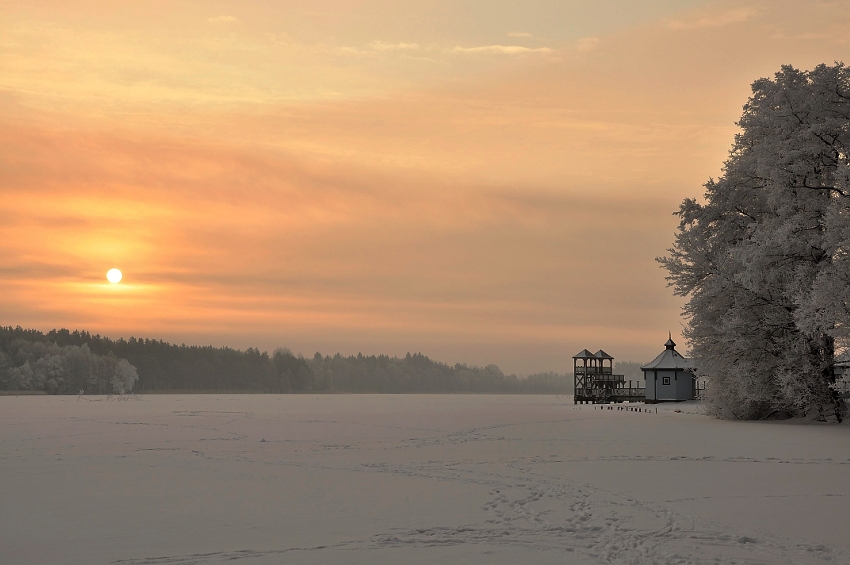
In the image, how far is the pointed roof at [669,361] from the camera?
74.5m

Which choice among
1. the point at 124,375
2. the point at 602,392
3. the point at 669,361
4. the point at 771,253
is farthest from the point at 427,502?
the point at 124,375

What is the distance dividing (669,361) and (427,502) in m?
65.1

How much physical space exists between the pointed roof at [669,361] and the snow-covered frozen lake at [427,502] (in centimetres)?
4751

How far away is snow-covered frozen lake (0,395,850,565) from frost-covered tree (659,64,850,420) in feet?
34.5

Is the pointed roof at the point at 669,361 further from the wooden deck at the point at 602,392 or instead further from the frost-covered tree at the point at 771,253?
the frost-covered tree at the point at 771,253

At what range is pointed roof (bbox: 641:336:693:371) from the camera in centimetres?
7450

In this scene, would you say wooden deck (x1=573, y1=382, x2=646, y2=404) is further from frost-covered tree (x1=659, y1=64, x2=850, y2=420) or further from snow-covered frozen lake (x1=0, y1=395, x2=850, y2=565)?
snow-covered frozen lake (x1=0, y1=395, x2=850, y2=565)

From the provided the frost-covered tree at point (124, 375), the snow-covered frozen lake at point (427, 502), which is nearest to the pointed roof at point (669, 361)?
the snow-covered frozen lake at point (427, 502)

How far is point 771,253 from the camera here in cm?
3644

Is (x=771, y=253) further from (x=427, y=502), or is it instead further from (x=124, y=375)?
(x=124, y=375)

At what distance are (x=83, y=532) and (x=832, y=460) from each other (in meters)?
18.9

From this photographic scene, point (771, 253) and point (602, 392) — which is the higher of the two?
point (771, 253)

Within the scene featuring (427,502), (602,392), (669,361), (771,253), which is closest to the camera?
(427,502)

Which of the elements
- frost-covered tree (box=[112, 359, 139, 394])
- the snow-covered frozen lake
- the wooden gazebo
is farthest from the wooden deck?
frost-covered tree (box=[112, 359, 139, 394])
